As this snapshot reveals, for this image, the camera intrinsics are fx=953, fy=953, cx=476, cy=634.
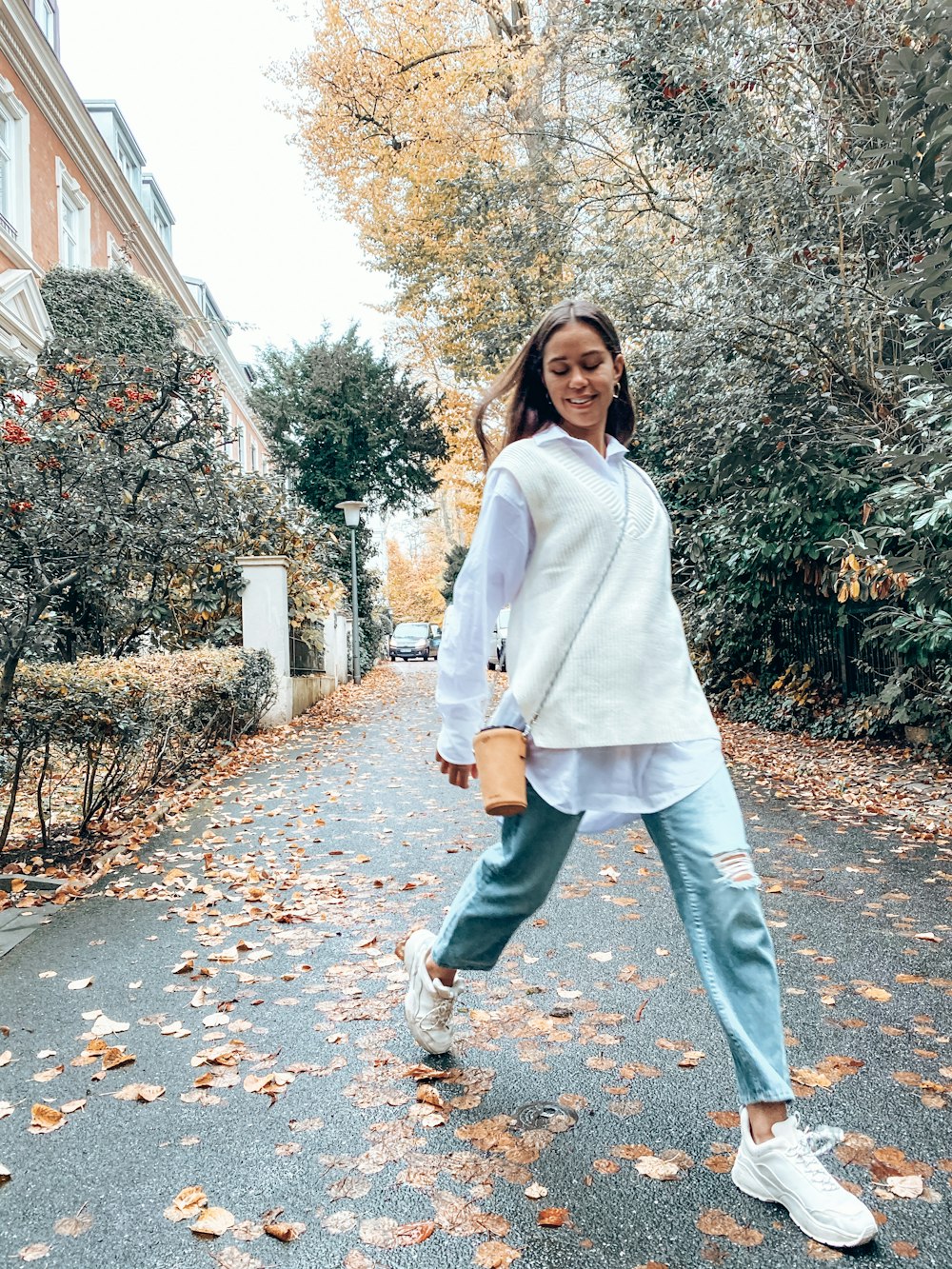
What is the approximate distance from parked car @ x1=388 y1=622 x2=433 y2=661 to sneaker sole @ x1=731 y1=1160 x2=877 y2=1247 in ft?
126

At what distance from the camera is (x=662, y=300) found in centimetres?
1007

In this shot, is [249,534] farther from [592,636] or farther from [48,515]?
[592,636]

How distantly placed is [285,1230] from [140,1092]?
34.2 inches

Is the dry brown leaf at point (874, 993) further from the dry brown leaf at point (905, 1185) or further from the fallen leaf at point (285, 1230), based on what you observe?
the fallen leaf at point (285, 1230)

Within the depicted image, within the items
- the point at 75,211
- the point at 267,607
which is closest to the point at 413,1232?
the point at 267,607

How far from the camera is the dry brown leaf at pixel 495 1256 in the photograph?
191 cm

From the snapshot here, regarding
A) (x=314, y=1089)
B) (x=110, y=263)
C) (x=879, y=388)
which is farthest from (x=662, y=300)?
(x=110, y=263)

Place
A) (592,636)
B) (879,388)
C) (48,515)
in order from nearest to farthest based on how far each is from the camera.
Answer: (592,636)
(48,515)
(879,388)

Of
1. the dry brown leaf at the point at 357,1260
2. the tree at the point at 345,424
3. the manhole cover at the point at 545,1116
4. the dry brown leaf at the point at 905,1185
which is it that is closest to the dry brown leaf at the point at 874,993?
the dry brown leaf at the point at 905,1185

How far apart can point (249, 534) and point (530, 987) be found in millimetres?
11059

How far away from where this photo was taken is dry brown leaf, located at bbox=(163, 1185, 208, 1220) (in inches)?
82.8

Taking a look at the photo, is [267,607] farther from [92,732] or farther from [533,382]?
[533,382]

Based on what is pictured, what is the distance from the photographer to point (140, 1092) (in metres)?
2.69

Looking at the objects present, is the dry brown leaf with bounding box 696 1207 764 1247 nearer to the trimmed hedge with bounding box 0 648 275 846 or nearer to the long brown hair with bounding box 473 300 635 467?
the long brown hair with bounding box 473 300 635 467
